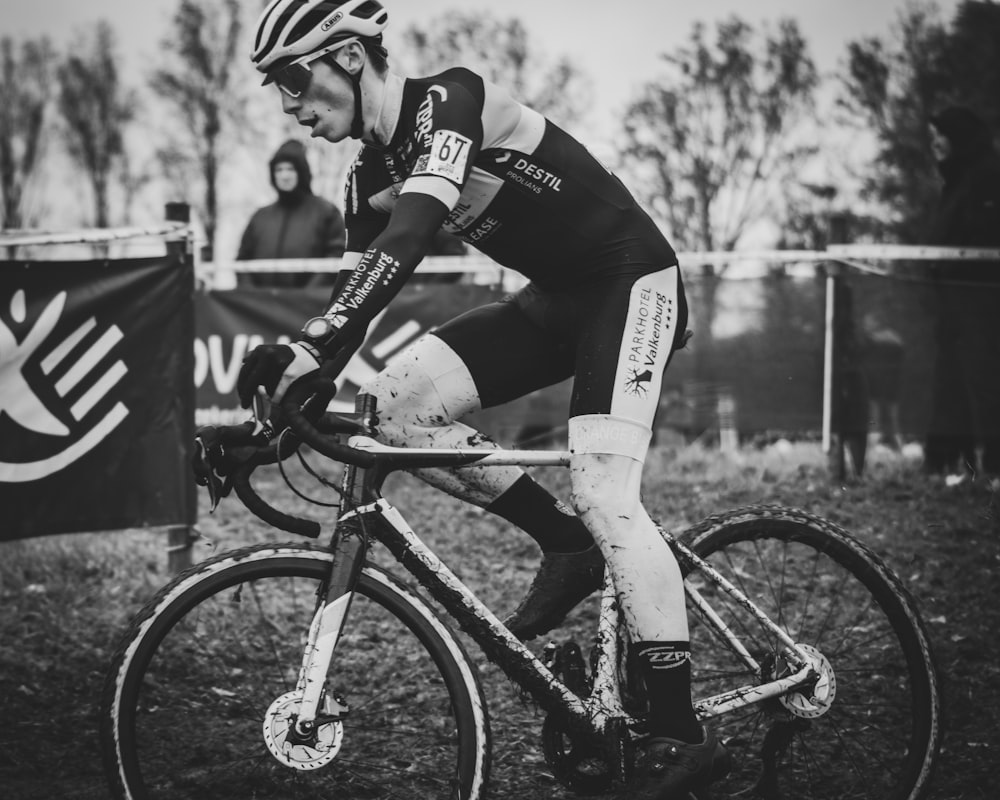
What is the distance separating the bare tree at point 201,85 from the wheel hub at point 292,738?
31.6 metres

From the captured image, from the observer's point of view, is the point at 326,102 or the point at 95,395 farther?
the point at 95,395

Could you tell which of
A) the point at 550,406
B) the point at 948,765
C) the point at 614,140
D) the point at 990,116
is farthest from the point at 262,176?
the point at 948,765

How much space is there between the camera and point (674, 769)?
2.93 metres

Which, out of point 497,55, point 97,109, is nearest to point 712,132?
point 497,55

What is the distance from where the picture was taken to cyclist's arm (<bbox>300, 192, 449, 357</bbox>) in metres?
2.59

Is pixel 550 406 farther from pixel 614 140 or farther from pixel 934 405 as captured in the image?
pixel 614 140

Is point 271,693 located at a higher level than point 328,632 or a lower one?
lower

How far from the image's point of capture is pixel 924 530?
628 cm

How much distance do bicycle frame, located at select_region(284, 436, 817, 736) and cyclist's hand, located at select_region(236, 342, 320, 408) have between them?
405mm

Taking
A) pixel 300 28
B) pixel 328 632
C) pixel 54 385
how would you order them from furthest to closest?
pixel 54 385 → pixel 300 28 → pixel 328 632

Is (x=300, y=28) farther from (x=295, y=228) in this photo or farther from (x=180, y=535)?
(x=295, y=228)

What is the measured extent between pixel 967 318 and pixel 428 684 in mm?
4617

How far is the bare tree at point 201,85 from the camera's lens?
32.6 metres

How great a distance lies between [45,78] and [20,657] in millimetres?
37749
